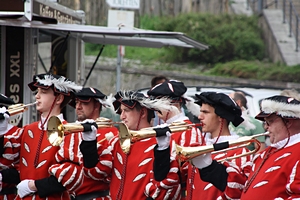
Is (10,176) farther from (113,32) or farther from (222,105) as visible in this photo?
(113,32)

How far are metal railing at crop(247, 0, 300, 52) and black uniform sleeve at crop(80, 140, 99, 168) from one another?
12.4m

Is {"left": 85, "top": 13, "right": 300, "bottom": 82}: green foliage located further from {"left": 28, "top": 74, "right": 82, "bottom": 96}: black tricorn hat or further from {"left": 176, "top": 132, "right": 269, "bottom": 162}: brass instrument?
{"left": 176, "top": 132, "right": 269, "bottom": 162}: brass instrument

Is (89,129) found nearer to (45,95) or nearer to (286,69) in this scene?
(45,95)

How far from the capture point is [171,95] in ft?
20.2

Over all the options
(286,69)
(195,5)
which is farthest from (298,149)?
(195,5)

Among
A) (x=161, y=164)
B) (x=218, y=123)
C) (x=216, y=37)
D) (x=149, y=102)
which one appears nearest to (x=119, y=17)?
(x=149, y=102)

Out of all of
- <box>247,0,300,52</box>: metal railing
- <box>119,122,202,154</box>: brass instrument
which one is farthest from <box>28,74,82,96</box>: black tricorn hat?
<box>247,0,300,52</box>: metal railing

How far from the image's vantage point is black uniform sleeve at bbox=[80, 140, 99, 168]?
18.3 feet

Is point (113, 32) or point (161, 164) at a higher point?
point (113, 32)

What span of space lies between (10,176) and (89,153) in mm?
1027

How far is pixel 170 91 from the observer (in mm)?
6160

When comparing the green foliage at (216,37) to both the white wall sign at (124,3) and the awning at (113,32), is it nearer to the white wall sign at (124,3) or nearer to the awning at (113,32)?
the white wall sign at (124,3)

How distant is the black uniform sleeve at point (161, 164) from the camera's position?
5.17 m

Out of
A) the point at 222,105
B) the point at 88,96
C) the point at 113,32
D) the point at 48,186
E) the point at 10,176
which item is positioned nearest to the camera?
the point at 222,105
